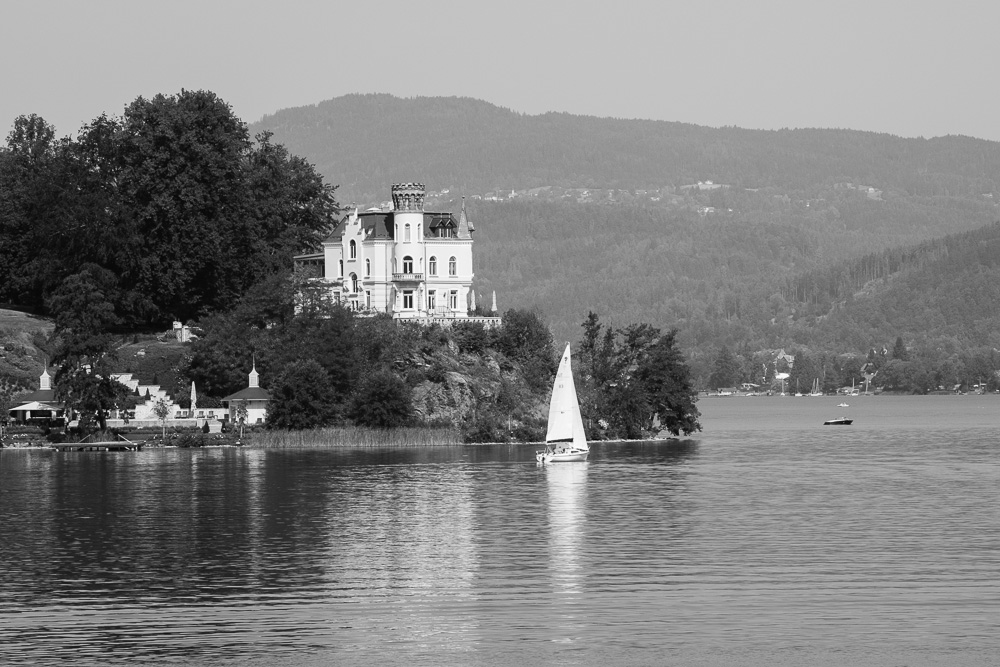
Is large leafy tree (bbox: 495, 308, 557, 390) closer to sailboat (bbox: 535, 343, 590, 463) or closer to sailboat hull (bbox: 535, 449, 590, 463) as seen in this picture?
sailboat (bbox: 535, 343, 590, 463)

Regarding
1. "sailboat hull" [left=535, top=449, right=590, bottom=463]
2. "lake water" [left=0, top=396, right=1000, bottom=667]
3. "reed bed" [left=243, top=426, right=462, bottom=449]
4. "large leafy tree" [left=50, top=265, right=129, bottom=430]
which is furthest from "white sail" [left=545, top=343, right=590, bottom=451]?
"large leafy tree" [left=50, top=265, right=129, bottom=430]

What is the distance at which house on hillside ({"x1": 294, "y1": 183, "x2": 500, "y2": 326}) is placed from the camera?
132625 mm

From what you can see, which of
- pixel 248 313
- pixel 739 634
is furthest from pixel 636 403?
pixel 739 634

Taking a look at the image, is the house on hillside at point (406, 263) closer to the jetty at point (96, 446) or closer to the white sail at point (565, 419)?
the jetty at point (96, 446)

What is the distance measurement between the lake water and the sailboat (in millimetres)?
3804

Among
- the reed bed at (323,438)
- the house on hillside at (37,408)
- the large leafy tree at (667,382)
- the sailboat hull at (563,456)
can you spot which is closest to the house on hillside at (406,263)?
the large leafy tree at (667,382)

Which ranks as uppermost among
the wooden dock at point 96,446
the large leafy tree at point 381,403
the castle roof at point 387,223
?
the castle roof at point 387,223

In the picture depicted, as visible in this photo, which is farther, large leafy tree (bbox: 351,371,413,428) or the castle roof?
the castle roof

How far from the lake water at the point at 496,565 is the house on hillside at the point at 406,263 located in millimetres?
30831

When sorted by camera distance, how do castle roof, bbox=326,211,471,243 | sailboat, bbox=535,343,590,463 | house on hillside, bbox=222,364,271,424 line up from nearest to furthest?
sailboat, bbox=535,343,590,463 → house on hillside, bbox=222,364,271,424 → castle roof, bbox=326,211,471,243

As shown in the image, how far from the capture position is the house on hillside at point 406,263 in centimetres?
13262

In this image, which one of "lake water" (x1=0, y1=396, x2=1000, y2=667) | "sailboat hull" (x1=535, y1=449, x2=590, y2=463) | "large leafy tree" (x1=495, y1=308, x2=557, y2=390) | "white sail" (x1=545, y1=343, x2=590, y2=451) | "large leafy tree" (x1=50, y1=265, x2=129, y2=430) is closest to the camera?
"lake water" (x1=0, y1=396, x2=1000, y2=667)

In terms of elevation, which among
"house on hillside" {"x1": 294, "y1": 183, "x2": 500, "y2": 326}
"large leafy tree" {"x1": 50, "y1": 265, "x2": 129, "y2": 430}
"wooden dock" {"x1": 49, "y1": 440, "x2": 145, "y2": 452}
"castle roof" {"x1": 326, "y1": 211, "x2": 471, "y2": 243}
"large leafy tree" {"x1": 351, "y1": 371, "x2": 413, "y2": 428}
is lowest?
"wooden dock" {"x1": 49, "y1": 440, "x2": 145, "y2": 452}

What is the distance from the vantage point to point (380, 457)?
11306cm
